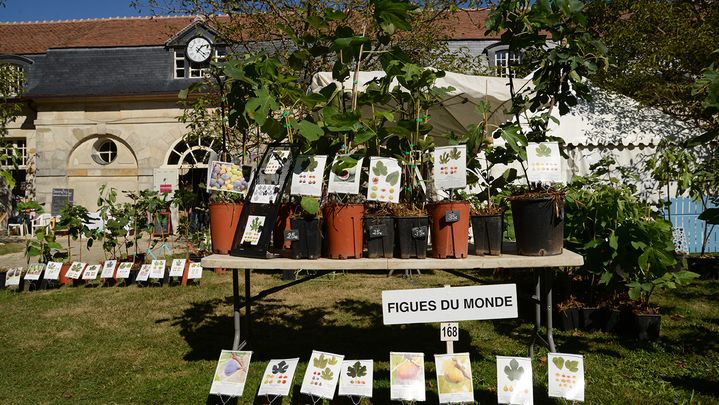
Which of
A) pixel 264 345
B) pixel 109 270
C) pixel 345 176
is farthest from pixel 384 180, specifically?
pixel 109 270

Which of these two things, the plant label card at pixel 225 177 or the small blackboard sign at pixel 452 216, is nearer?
the small blackboard sign at pixel 452 216

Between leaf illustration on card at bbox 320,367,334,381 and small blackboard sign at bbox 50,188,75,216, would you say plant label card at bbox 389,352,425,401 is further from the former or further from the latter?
small blackboard sign at bbox 50,188,75,216

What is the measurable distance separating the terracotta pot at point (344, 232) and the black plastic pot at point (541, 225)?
2.71 ft

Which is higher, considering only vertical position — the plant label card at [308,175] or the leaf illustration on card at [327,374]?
the plant label card at [308,175]

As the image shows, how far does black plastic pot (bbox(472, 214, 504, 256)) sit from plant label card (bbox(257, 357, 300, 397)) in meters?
1.07

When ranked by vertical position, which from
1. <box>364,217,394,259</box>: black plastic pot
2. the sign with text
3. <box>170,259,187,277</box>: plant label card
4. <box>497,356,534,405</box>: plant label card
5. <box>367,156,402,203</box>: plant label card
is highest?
<box>367,156,402,203</box>: plant label card

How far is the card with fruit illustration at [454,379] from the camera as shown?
2275 millimetres

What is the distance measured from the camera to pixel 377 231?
8.68 ft

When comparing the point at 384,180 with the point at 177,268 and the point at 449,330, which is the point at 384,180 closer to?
the point at 449,330

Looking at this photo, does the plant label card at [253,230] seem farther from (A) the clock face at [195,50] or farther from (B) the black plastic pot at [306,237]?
(A) the clock face at [195,50]

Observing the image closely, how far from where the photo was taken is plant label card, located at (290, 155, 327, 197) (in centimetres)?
264

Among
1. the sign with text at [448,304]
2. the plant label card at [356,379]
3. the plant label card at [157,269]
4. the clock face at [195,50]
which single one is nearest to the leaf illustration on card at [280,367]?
Answer: the plant label card at [356,379]

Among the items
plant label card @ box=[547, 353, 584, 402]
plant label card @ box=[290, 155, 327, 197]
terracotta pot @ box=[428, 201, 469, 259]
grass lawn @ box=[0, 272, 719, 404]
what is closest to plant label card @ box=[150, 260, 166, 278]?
grass lawn @ box=[0, 272, 719, 404]

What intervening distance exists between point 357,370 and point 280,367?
35 cm
